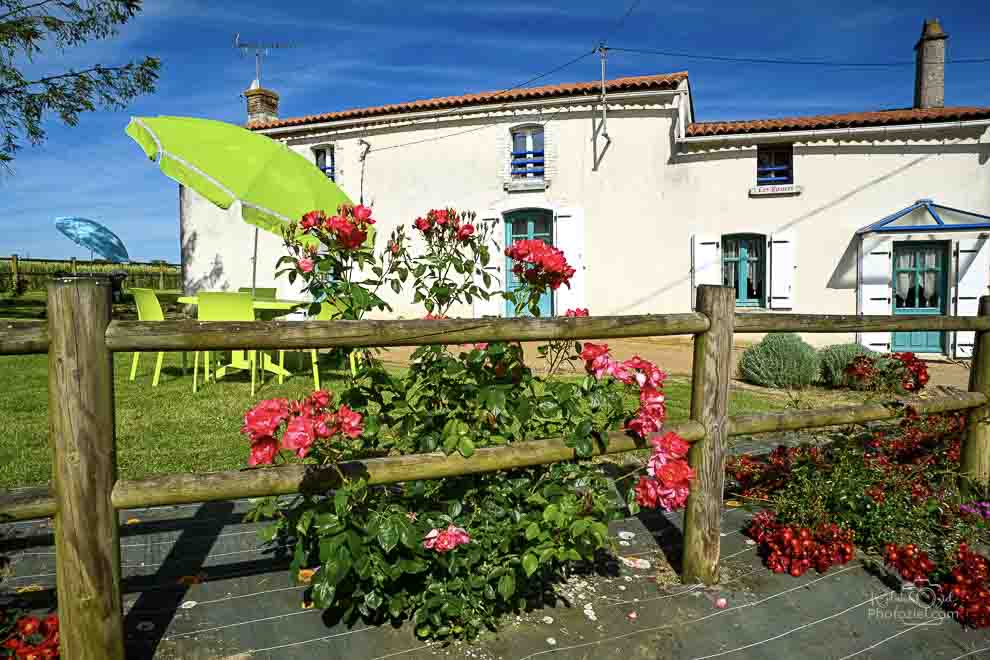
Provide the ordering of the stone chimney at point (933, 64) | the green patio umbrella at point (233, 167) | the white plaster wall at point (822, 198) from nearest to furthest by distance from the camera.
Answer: the green patio umbrella at point (233, 167) < the white plaster wall at point (822, 198) < the stone chimney at point (933, 64)

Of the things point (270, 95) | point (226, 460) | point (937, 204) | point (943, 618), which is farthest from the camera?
point (270, 95)

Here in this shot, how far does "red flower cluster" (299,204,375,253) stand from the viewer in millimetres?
2273

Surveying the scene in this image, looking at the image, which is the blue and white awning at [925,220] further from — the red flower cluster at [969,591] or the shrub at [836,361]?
the red flower cluster at [969,591]

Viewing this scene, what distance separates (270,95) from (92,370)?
16692mm

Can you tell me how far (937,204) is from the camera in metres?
11.4

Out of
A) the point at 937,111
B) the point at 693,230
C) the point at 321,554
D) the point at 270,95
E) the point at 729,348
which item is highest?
the point at 270,95

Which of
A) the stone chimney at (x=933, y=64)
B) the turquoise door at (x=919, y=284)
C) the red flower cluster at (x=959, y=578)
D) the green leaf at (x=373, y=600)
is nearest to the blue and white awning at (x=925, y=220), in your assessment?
the turquoise door at (x=919, y=284)

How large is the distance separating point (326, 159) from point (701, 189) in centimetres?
833

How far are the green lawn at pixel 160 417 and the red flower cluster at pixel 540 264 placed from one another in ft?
8.86

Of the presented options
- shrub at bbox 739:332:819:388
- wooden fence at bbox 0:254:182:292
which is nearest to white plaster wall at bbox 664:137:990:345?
shrub at bbox 739:332:819:388

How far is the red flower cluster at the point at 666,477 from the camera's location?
7.57ft

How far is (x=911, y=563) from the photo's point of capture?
279cm

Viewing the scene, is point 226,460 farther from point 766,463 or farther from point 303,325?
point 766,463

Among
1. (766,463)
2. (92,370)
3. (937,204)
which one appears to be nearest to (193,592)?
(92,370)
